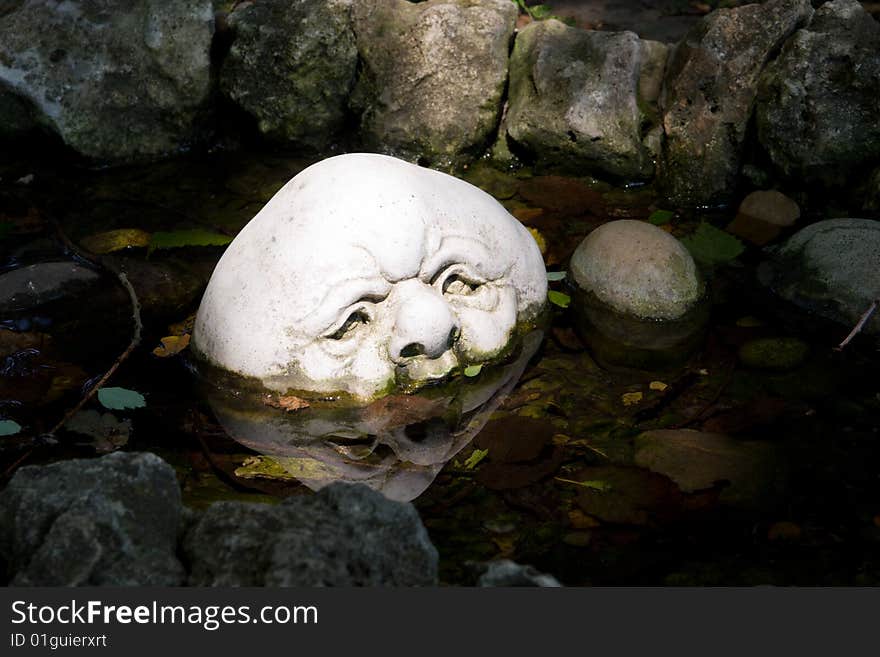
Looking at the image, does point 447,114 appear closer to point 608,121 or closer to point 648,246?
point 608,121

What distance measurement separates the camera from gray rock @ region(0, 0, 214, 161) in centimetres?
575

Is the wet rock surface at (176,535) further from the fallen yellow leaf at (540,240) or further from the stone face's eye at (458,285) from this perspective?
the fallen yellow leaf at (540,240)

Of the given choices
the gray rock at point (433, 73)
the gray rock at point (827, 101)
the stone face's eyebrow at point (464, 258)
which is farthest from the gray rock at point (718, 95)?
the stone face's eyebrow at point (464, 258)

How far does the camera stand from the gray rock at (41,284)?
15.1ft

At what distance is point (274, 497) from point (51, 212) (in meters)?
2.71

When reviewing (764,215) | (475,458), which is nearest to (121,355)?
(475,458)

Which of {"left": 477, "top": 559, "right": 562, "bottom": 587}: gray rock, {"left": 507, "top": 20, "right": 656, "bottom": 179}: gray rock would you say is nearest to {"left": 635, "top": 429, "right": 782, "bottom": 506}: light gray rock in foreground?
{"left": 477, "top": 559, "right": 562, "bottom": 587}: gray rock

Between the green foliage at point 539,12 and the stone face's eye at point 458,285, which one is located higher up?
the green foliage at point 539,12

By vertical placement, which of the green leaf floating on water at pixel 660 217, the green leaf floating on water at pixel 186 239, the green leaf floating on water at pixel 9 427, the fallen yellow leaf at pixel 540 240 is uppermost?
the green leaf floating on water at pixel 660 217

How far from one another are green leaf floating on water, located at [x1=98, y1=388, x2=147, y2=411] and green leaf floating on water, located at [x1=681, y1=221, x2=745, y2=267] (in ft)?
8.78

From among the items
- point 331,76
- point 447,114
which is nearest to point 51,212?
point 331,76

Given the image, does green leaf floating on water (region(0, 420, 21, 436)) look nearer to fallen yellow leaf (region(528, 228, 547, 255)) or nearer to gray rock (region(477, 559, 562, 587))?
gray rock (region(477, 559, 562, 587))

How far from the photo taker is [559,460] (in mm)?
3684

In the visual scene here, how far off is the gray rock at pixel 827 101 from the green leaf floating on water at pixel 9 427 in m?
3.79
